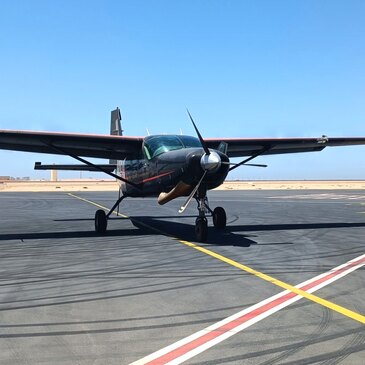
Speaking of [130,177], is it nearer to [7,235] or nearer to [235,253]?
[7,235]

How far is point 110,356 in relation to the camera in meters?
3.99

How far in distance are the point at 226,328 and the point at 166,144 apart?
8643 millimetres

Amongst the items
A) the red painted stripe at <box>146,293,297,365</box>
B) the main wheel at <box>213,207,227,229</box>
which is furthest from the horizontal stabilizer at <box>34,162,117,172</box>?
the red painted stripe at <box>146,293,297,365</box>

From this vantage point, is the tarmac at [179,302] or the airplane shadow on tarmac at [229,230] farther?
the airplane shadow on tarmac at [229,230]

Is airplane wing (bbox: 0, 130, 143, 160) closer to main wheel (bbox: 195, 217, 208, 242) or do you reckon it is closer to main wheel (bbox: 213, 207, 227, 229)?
main wheel (bbox: 213, 207, 227, 229)

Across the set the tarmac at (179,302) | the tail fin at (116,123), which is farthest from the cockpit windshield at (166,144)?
the tail fin at (116,123)

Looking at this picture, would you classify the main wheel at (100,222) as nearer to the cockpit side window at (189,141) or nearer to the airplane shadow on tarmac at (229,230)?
the airplane shadow on tarmac at (229,230)

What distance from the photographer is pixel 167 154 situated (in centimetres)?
1232

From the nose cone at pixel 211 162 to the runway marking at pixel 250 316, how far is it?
282cm

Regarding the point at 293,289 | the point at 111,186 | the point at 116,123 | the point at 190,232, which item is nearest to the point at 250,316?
the point at 293,289

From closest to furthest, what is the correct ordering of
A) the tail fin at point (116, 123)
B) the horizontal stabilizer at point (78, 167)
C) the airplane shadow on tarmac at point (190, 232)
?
the airplane shadow on tarmac at point (190, 232)
the horizontal stabilizer at point (78, 167)
the tail fin at point (116, 123)

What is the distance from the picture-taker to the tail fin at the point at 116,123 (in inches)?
786

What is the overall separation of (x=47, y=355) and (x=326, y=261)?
6.27 metres

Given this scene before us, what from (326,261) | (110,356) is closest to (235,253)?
(326,261)
